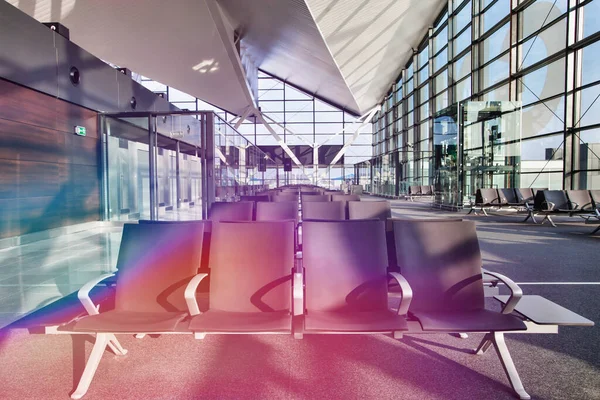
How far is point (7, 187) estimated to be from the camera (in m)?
6.27

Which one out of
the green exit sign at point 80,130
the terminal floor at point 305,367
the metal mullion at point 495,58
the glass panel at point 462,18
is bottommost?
the terminal floor at point 305,367

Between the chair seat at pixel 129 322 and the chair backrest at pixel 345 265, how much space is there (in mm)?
797

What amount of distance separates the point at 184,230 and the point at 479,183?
13.5m

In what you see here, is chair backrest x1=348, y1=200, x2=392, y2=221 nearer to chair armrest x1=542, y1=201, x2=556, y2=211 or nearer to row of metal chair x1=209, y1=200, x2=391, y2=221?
row of metal chair x1=209, y1=200, x2=391, y2=221

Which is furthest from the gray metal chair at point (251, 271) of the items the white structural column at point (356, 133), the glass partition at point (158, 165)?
the white structural column at point (356, 133)

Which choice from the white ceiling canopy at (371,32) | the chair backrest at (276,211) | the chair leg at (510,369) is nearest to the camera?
the chair leg at (510,369)

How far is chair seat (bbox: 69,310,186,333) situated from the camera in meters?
2.00

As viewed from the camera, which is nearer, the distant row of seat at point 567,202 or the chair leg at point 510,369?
the chair leg at point 510,369

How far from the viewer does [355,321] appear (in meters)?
2.12

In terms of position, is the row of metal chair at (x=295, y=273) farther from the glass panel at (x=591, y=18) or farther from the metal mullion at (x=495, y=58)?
the metal mullion at (x=495, y=58)

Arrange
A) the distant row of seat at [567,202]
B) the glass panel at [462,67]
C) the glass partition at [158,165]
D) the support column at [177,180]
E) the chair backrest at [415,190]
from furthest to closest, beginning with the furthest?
the chair backrest at [415,190]
the glass panel at [462,67]
the support column at [177,180]
the distant row of seat at [567,202]
the glass partition at [158,165]

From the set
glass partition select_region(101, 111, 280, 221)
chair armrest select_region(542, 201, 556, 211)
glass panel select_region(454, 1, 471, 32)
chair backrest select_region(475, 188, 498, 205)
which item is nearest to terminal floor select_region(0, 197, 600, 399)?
glass partition select_region(101, 111, 280, 221)

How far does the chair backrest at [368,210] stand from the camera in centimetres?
447

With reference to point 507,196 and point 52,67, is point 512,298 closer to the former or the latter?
point 52,67
